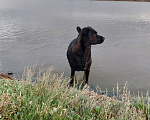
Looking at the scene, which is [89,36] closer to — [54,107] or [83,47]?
[83,47]

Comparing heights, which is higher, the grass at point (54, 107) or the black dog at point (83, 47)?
the black dog at point (83, 47)

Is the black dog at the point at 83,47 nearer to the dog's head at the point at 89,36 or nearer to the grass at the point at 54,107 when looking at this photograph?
the dog's head at the point at 89,36

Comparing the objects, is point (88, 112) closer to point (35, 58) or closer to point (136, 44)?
point (35, 58)

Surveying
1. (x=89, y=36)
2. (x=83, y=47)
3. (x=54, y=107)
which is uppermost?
(x=89, y=36)

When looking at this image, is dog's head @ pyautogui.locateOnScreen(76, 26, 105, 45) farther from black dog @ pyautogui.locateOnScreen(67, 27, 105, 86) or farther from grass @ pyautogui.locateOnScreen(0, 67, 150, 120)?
grass @ pyautogui.locateOnScreen(0, 67, 150, 120)

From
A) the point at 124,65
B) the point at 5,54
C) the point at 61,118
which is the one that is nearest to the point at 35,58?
the point at 5,54

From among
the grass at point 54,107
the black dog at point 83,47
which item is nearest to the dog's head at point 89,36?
the black dog at point 83,47

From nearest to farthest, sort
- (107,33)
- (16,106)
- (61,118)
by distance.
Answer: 1. (61,118)
2. (16,106)
3. (107,33)

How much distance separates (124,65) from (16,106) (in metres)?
5.58

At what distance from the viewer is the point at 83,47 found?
5.77 m

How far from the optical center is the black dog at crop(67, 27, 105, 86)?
563cm

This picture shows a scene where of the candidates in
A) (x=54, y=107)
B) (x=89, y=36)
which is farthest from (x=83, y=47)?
Result: (x=54, y=107)

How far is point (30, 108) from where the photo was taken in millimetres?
3246

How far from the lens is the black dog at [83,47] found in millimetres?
5633
